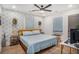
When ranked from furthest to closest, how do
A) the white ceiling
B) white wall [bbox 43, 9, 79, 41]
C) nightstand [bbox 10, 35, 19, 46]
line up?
white wall [bbox 43, 9, 79, 41] < nightstand [bbox 10, 35, 19, 46] < the white ceiling

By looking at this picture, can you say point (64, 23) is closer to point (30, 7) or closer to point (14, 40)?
point (30, 7)

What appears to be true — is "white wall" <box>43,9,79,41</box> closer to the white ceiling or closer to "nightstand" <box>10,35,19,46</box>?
the white ceiling

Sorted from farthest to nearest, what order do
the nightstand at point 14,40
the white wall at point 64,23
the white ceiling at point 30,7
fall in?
the white wall at point 64,23, the nightstand at point 14,40, the white ceiling at point 30,7

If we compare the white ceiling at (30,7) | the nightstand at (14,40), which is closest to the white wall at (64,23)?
the white ceiling at (30,7)

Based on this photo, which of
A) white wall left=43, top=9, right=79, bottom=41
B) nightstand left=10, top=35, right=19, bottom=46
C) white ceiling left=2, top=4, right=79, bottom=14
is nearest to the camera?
white ceiling left=2, top=4, right=79, bottom=14

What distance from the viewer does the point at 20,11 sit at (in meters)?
1.57

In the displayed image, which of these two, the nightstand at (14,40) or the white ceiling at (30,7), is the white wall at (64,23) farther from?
the nightstand at (14,40)

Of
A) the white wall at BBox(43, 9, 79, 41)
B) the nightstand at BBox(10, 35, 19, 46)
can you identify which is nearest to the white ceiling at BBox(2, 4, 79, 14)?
the white wall at BBox(43, 9, 79, 41)

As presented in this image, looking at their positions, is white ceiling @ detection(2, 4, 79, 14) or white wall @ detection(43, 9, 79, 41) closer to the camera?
white ceiling @ detection(2, 4, 79, 14)

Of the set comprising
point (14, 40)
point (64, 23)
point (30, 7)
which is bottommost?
point (14, 40)

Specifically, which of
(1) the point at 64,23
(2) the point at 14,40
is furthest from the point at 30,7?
(1) the point at 64,23
